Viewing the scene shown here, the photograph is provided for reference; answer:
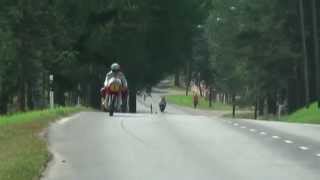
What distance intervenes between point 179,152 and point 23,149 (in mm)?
3163

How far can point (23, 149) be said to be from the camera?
18.0 metres

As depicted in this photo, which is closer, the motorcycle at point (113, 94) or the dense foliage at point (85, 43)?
the motorcycle at point (113, 94)

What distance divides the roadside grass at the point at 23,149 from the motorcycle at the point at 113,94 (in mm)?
4765

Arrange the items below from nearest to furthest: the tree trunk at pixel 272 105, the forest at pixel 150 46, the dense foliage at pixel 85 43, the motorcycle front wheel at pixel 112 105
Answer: the motorcycle front wheel at pixel 112 105
the dense foliage at pixel 85 43
the forest at pixel 150 46
the tree trunk at pixel 272 105

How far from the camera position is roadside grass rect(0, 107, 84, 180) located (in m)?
14.5

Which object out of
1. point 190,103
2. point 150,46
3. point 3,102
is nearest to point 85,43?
point 150,46

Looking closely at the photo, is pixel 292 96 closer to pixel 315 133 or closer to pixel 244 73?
pixel 244 73

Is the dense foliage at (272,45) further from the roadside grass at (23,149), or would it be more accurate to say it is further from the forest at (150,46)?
the roadside grass at (23,149)

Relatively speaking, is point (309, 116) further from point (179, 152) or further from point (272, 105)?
point (272, 105)

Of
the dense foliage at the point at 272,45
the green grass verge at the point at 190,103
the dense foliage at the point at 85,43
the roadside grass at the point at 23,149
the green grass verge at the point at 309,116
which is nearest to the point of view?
the roadside grass at the point at 23,149

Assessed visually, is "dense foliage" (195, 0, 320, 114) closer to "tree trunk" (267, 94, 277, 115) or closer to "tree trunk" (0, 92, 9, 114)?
"tree trunk" (267, 94, 277, 115)

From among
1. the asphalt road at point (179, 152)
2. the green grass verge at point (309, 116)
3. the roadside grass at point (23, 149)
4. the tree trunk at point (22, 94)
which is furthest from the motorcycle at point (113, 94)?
the tree trunk at point (22, 94)

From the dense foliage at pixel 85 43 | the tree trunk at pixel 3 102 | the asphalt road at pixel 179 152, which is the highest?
the dense foliage at pixel 85 43

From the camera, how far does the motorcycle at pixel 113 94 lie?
3231 cm
